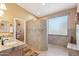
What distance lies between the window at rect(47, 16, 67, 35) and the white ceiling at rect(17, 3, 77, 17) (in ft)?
0.48

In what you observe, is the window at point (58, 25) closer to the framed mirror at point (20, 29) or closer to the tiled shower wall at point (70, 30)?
the tiled shower wall at point (70, 30)

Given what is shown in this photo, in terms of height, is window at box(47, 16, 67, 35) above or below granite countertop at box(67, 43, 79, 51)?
above

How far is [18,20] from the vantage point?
169cm

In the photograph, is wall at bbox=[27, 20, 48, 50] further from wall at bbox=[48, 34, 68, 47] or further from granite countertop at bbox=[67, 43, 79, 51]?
granite countertop at bbox=[67, 43, 79, 51]

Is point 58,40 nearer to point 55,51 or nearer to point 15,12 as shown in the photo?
point 55,51

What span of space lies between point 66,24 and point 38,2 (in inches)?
22.5

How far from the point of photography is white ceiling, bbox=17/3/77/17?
168 cm

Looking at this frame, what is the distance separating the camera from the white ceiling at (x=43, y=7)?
1.68 meters

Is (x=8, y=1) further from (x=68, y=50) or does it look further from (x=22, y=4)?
(x=68, y=50)

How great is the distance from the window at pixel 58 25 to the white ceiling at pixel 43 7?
15 centimetres

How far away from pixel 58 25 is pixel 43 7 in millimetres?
382

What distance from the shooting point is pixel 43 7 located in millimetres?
1715

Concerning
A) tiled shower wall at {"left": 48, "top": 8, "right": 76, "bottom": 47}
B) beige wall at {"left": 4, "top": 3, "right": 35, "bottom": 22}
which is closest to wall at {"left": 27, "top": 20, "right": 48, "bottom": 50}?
beige wall at {"left": 4, "top": 3, "right": 35, "bottom": 22}

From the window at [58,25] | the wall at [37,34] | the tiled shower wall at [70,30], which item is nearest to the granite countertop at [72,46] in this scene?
the tiled shower wall at [70,30]
